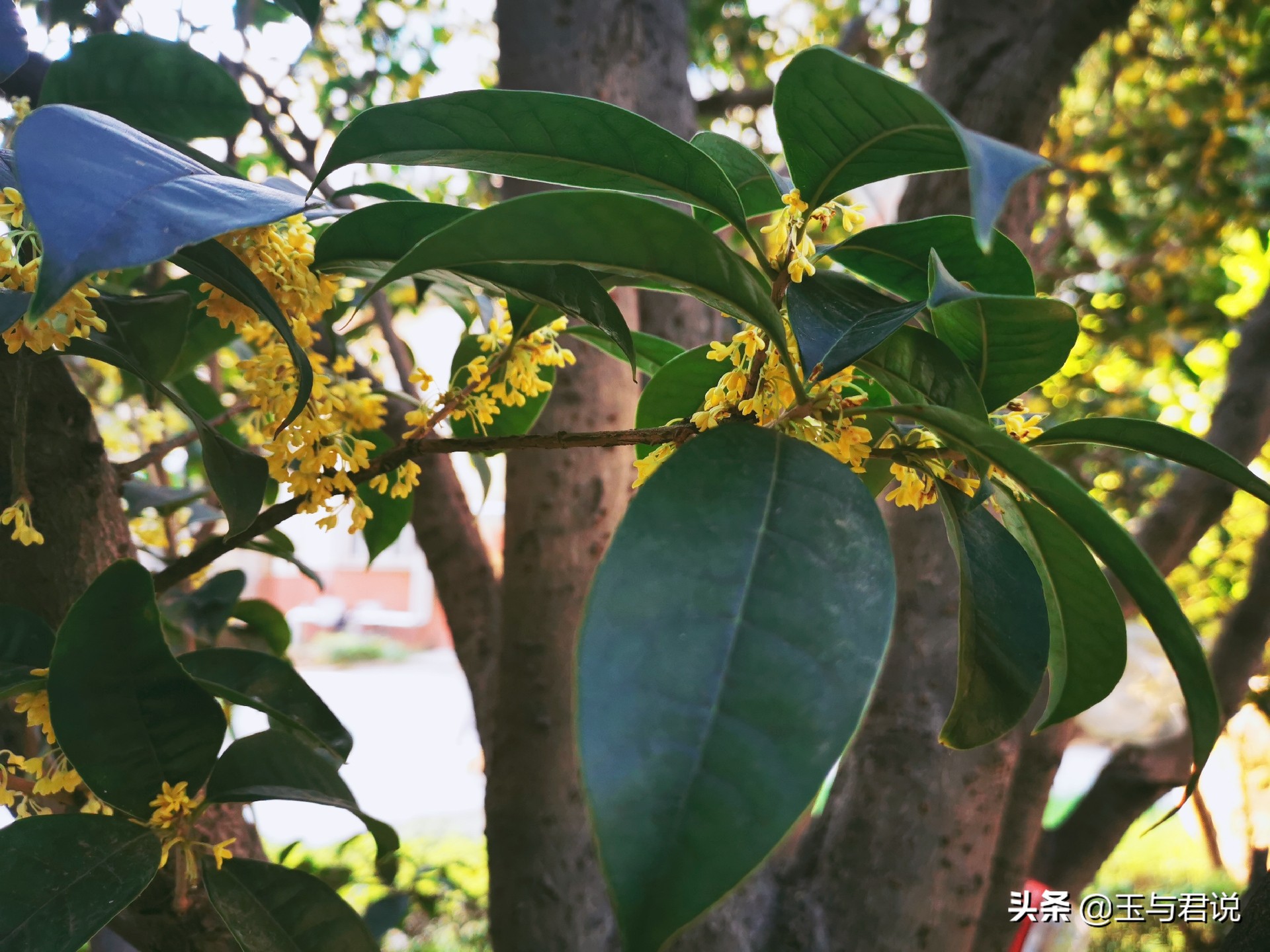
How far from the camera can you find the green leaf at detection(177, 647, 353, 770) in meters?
0.66

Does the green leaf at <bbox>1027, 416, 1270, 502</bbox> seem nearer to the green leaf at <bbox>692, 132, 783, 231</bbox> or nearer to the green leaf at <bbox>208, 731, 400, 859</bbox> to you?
the green leaf at <bbox>692, 132, 783, 231</bbox>

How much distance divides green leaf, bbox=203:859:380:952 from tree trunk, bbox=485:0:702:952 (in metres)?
0.44

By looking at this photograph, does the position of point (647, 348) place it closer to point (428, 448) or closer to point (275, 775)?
point (428, 448)

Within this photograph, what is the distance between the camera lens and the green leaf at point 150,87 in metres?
0.76

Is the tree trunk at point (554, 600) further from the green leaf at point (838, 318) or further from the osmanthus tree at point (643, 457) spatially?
the green leaf at point (838, 318)

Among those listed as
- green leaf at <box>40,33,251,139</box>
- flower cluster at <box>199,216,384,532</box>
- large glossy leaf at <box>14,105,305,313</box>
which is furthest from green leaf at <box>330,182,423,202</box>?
green leaf at <box>40,33,251,139</box>

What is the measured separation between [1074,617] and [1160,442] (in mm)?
108

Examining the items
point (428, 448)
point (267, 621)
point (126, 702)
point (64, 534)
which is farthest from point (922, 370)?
point (267, 621)

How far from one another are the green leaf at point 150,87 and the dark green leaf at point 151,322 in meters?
0.20

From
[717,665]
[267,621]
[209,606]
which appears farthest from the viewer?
[267,621]

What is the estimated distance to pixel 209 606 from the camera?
907mm

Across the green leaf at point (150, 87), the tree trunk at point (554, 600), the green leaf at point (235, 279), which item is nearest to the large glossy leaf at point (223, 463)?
the green leaf at point (235, 279)

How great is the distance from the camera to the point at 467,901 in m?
2.90

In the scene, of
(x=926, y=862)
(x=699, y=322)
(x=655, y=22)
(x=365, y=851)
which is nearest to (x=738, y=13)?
(x=655, y=22)
